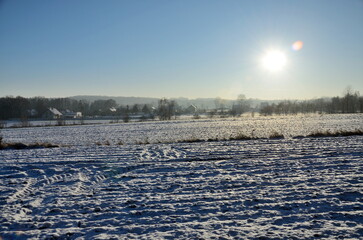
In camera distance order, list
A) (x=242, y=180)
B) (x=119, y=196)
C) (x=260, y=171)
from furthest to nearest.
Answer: (x=260, y=171) → (x=242, y=180) → (x=119, y=196)

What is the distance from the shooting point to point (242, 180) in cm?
841

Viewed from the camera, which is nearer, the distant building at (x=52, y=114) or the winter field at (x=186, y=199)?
the winter field at (x=186, y=199)

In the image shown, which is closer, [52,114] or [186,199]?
[186,199]

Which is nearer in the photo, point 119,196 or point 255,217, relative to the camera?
point 255,217

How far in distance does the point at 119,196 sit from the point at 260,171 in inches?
221

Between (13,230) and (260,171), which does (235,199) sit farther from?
(13,230)

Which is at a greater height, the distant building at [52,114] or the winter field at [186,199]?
the distant building at [52,114]

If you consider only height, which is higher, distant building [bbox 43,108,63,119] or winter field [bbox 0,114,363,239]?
distant building [bbox 43,108,63,119]

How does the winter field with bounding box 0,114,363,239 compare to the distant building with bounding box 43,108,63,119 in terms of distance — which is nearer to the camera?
the winter field with bounding box 0,114,363,239

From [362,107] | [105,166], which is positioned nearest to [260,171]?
[105,166]

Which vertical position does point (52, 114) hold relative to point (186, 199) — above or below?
above

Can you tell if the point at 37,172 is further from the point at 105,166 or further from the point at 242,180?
the point at 242,180

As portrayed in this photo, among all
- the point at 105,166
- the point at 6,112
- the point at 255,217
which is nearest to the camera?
the point at 255,217

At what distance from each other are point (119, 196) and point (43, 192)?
2576 mm
